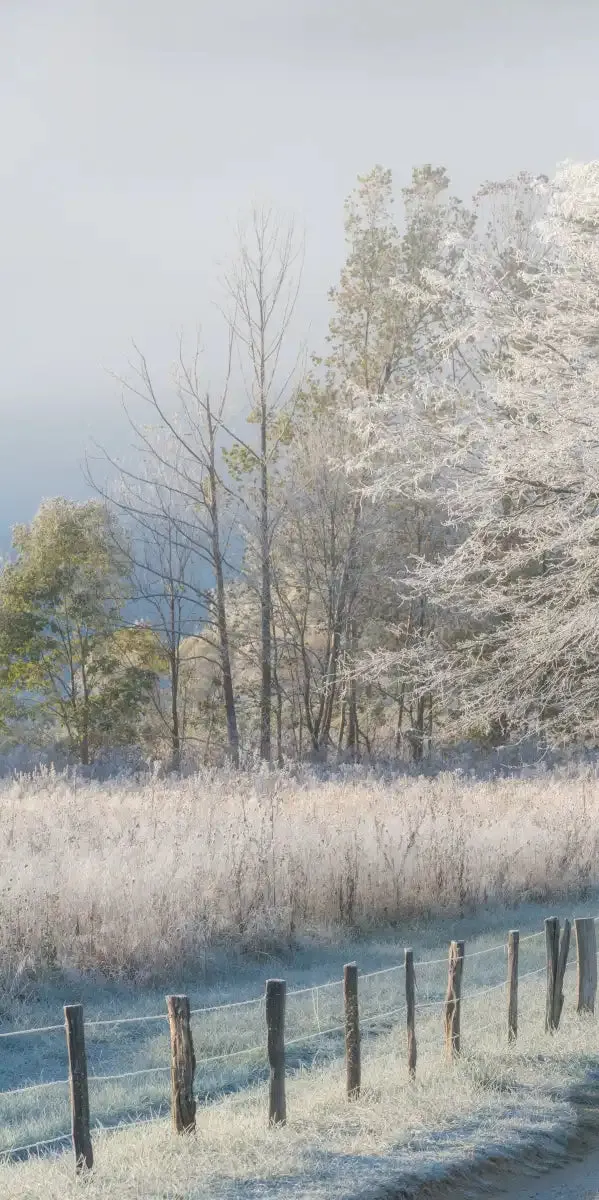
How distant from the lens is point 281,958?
10.8 meters

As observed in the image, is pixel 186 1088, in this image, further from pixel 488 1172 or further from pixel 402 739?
pixel 402 739

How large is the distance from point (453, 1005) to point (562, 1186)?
1.47 metres

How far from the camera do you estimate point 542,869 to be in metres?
13.6

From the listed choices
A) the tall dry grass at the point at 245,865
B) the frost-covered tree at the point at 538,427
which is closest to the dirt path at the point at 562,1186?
the tall dry grass at the point at 245,865

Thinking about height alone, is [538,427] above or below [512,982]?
above

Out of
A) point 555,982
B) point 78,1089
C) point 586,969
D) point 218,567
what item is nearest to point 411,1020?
point 555,982

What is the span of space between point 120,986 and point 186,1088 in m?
3.77

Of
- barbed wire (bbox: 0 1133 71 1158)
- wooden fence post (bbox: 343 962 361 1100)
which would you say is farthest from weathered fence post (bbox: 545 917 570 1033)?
barbed wire (bbox: 0 1133 71 1158)

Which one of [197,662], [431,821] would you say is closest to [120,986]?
[431,821]

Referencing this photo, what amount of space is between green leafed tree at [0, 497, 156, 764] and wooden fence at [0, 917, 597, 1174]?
80.3 ft

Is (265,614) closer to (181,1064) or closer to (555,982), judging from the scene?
(555,982)

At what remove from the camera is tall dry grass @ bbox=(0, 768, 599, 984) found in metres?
10.3

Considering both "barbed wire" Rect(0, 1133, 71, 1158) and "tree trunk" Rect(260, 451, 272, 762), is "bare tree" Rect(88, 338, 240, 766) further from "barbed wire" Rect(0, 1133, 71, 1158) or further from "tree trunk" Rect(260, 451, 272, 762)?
"barbed wire" Rect(0, 1133, 71, 1158)

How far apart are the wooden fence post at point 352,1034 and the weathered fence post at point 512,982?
57.1 inches
